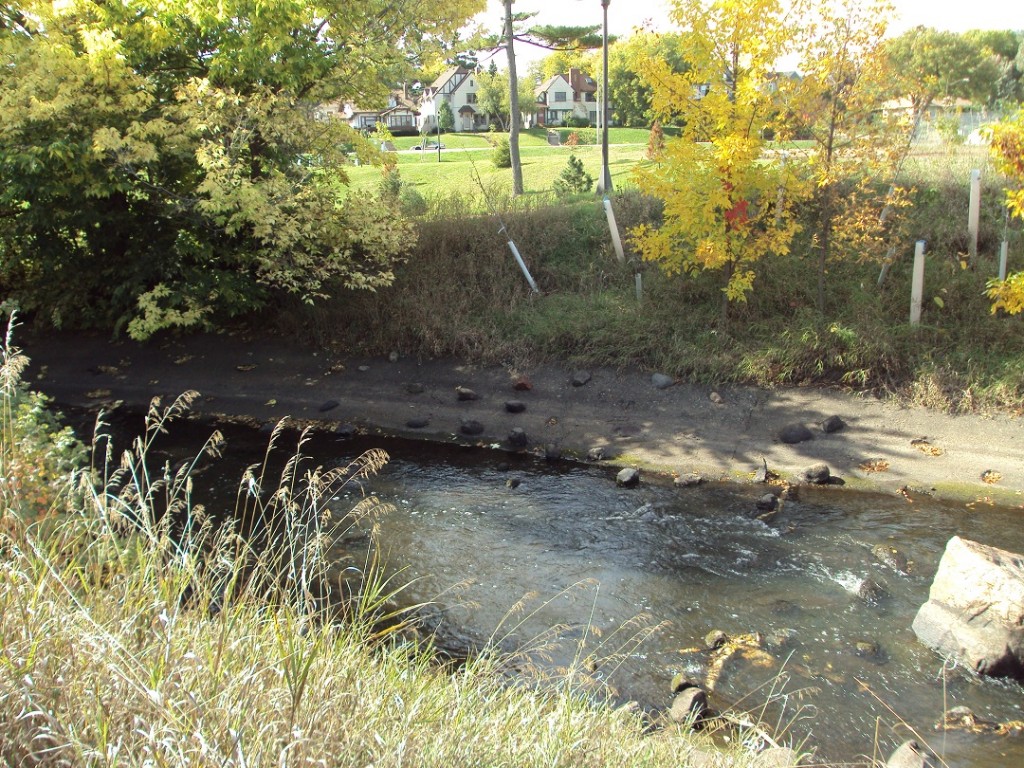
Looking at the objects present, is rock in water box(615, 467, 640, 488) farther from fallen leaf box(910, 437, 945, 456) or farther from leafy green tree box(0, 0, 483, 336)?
leafy green tree box(0, 0, 483, 336)

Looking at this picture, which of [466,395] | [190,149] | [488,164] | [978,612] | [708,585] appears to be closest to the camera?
[978,612]

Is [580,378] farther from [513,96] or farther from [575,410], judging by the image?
[513,96]

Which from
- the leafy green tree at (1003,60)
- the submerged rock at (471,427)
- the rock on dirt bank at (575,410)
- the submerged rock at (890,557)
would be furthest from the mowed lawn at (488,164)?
the leafy green tree at (1003,60)

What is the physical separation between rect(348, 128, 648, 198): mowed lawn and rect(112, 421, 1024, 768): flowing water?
10.3 metres

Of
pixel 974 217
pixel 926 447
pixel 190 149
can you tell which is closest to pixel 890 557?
pixel 926 447

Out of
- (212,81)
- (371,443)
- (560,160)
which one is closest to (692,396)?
(371,443)

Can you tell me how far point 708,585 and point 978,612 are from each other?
227 centimetres

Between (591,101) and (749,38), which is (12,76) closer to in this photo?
(749,38)

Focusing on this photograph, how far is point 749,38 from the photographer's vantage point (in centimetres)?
1097

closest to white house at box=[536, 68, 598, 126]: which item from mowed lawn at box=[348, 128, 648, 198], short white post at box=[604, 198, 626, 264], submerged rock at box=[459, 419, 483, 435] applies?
mowed lawn at box=[348, 128, 648, 198]

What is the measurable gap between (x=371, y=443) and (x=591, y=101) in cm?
6012

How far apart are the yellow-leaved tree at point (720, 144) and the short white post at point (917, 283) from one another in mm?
2005

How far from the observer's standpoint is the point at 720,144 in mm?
11227

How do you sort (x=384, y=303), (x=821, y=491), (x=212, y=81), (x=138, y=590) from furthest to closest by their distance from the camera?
(x=384, y=303), (x=212, y=81), (x=821, y=491), (x=138, y=590)
